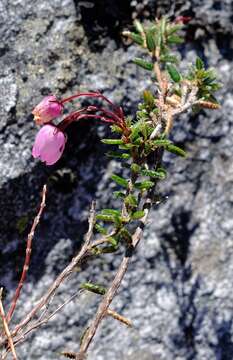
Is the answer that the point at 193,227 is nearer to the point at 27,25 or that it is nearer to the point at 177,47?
the point at 177,47

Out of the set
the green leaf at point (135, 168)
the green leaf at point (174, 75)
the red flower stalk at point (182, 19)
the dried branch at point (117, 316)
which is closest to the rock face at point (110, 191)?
the red flower stalk at point (182, 19)

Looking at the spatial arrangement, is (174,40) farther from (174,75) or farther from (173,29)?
(174,75)

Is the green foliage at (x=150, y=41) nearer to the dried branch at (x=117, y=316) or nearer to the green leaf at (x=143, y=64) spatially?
the green leaf at (x=143, y=64)

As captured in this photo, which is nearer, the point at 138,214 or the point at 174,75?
the point at 138,214

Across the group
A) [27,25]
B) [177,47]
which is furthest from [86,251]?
[177,47]

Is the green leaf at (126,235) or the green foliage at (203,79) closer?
the green leaf at (126,235)

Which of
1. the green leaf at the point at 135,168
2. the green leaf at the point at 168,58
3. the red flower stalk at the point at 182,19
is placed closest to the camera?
the green leaf at the point at 135,168

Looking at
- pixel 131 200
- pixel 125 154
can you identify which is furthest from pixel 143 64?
pixel 131 200
